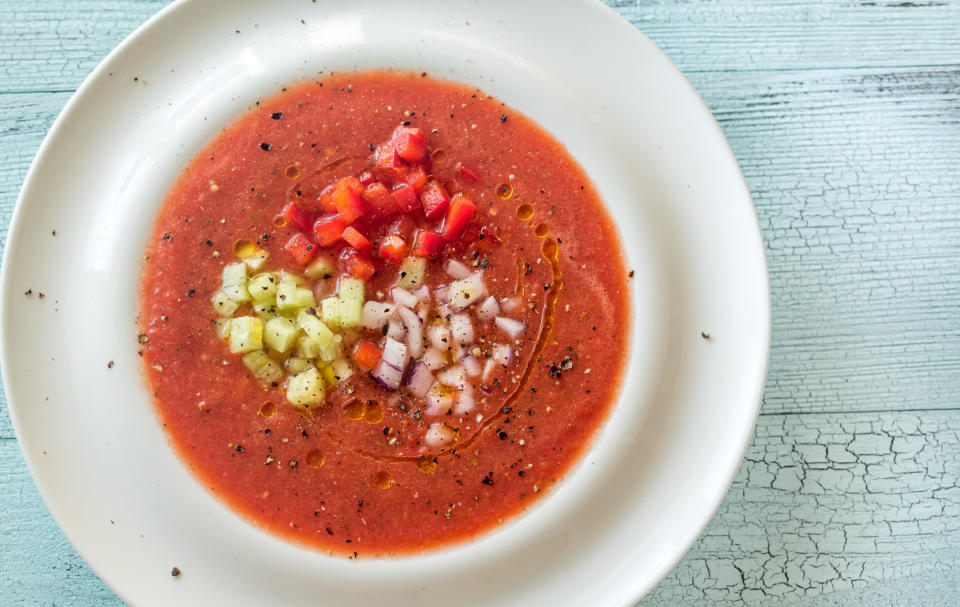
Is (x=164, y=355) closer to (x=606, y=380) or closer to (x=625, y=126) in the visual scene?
(x=606, y=380)

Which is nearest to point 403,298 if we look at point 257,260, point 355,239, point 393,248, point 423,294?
point 423,294

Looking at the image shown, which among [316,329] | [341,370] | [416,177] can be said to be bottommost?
[341,370]

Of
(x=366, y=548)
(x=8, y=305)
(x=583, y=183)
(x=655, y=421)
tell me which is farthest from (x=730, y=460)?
(x=8, y=305)

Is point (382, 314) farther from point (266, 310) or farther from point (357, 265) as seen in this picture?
point (266, 310)

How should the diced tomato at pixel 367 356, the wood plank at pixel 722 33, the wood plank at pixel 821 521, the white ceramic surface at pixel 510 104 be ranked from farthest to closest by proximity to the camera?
the wood plank at pixel 722 33, the wood plank at pixel 821 521, the diced tomato at pixel 367 356, the white ceramic surface at pixel 510 104

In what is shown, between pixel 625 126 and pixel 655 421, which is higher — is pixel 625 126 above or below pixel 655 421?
above

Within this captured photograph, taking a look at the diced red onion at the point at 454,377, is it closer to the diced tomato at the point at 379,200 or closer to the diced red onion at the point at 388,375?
the diced red onion at the point at 388,375

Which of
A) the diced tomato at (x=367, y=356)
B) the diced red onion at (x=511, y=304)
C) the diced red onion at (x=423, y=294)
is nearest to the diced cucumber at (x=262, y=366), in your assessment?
the diced tomato at (x=367, y=356)
